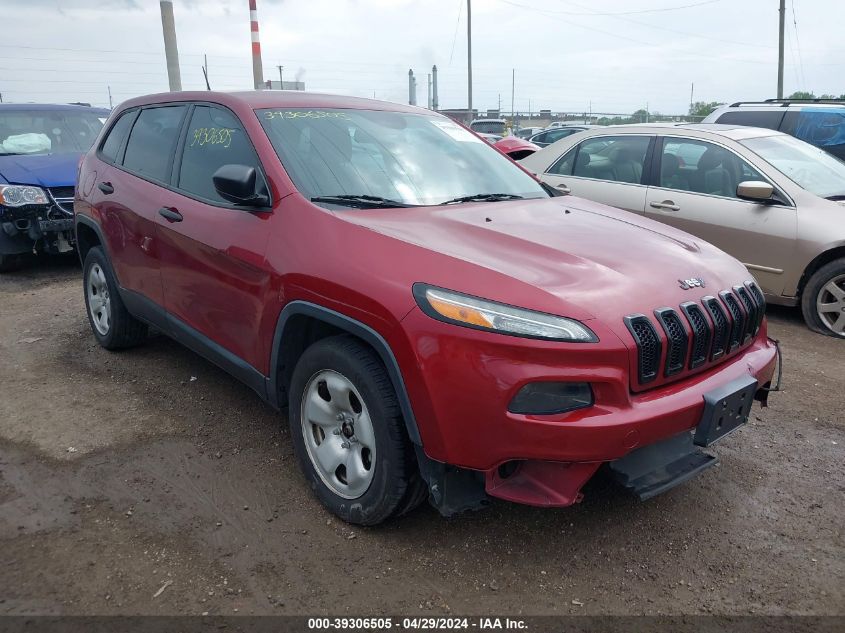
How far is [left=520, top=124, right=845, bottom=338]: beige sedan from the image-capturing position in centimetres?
530

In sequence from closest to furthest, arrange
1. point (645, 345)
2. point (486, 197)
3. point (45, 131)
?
point (645, 345) < point (486, 197) < point (45, 131)

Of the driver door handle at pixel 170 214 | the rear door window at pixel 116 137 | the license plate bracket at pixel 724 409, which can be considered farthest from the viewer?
the rear door window at pixel 116 137

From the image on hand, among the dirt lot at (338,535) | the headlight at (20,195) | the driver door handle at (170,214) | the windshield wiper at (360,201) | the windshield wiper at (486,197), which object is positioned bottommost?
the dirt lot at (338,535)

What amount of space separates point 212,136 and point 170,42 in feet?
46.6

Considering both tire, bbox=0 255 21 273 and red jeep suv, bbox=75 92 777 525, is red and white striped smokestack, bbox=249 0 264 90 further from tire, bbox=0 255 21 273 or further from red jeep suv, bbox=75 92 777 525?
red jeep suv, bbox=75 92 777 525

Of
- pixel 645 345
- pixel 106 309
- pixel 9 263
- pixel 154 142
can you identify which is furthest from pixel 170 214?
pixel 9 263

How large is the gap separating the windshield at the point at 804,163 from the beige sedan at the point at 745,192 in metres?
0.01

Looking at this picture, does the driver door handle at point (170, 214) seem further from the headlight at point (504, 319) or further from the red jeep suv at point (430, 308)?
the headlight at point (504, 319)

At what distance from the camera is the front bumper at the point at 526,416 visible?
2.20 metres

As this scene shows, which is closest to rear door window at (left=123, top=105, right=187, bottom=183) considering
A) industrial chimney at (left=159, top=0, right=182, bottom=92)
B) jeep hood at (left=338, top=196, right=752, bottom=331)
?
jeep hood at (left=338, top=196, right=752, bottom=331)

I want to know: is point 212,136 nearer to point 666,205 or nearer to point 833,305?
point 666,205

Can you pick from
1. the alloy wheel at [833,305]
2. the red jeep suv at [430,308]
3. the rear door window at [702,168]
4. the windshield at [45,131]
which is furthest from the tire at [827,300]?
the windshield at [45,131]

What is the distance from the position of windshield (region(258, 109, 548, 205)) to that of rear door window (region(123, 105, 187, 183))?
854 mm

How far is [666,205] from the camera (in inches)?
237
